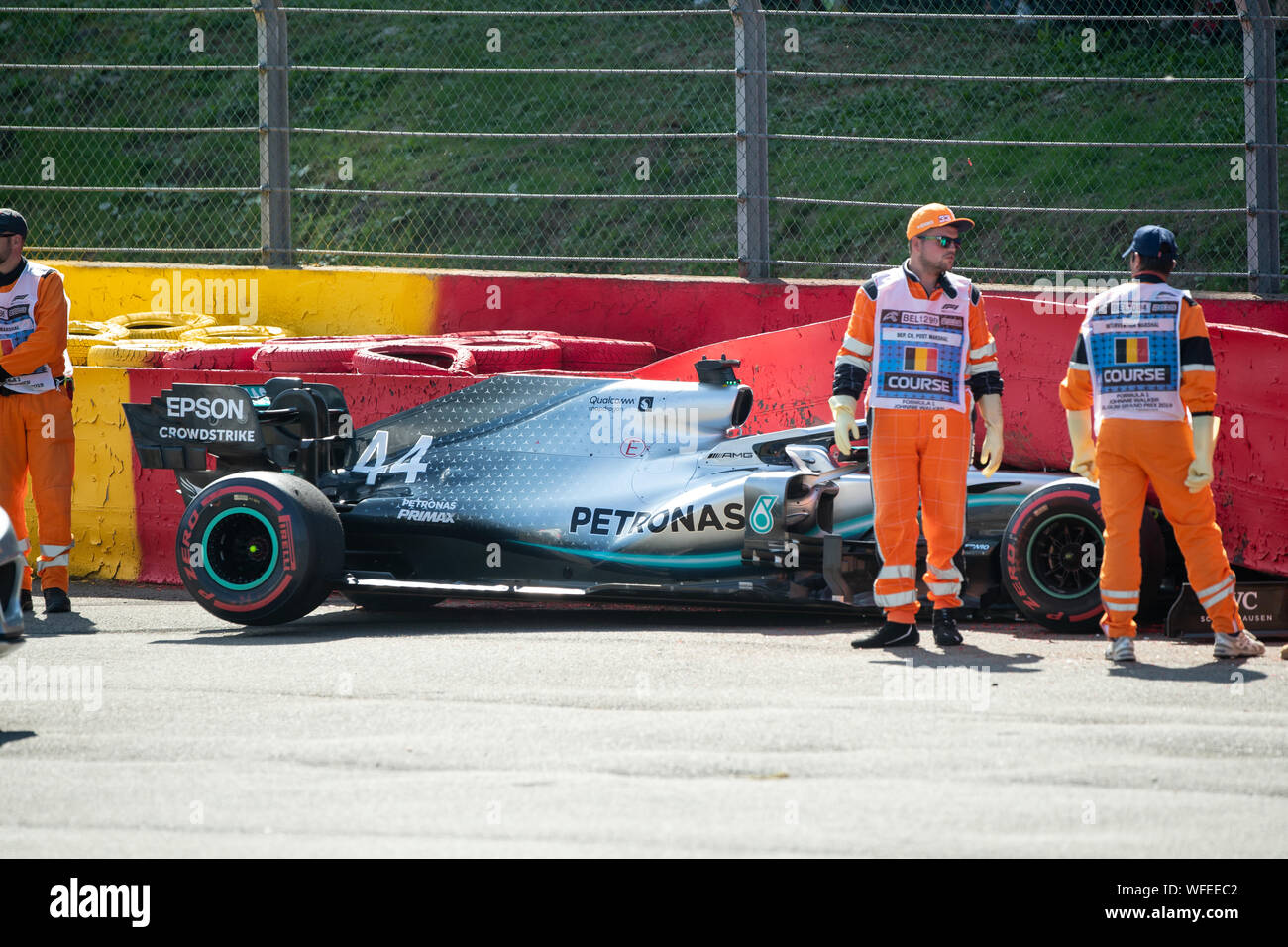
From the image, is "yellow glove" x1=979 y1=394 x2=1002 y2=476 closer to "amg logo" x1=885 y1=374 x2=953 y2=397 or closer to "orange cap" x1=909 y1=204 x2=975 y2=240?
"amg logo" x1=885 y1=374 x2=953 y2=397

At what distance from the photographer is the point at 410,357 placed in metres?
10.3

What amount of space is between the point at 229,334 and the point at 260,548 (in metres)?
3.57

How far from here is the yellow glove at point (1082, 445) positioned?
7.04 m

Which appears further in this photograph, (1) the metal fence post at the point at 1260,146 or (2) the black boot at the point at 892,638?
(1) the metal fence post at the point at 1260,146

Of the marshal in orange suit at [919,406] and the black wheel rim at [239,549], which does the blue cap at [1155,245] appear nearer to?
the marshal in orange suit at [919,406]

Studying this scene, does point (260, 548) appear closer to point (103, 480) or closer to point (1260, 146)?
point (103, 480)

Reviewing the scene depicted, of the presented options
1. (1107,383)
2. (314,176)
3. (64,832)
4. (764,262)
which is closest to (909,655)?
(1107,383)

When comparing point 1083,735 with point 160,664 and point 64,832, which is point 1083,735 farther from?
point 160,664

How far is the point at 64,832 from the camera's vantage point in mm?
4461

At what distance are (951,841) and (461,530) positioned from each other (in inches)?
166

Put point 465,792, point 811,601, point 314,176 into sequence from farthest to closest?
point 314,176 → point 811,601 → point 465,792

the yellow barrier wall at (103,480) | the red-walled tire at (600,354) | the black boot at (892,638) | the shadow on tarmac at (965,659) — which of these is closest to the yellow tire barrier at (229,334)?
the yellow barrier wall at (103,480)

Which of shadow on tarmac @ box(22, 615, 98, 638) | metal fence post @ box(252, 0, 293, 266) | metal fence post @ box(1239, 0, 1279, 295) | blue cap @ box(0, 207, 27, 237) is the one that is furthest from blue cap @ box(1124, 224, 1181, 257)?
metal fence post @ box(252, 0, 293, 266)

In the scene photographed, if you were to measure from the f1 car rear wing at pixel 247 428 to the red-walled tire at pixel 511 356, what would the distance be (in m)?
1.53
